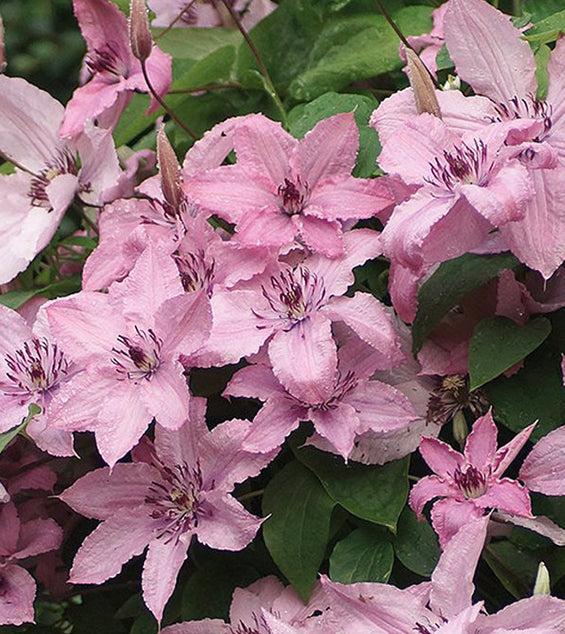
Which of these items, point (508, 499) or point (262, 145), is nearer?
point (508, 499)

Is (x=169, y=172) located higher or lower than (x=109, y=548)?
higher

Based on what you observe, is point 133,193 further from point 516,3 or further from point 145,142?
point 516,3

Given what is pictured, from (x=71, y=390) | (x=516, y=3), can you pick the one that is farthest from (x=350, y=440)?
(x=516, y=3)

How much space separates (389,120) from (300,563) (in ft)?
0.79

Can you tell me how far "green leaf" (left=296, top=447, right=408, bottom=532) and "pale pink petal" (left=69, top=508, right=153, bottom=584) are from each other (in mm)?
95

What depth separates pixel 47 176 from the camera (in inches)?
29.3

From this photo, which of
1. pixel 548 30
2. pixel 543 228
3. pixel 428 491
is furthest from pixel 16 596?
pixel 548 30

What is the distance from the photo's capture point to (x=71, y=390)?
1.90 feet

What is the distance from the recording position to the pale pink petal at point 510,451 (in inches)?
21.4

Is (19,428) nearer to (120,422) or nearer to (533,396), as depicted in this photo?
(120,422)

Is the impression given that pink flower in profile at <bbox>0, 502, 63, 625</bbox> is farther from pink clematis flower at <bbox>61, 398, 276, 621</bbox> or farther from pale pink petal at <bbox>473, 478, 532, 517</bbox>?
pale pink petal at <bbox>473, 478, 532, 517</bbox>

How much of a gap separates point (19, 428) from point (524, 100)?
0.32 meters

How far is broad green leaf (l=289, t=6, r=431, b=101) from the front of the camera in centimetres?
77

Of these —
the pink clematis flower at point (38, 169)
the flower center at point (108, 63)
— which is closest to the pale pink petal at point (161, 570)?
the pink clematis flower at point (38, 169)
